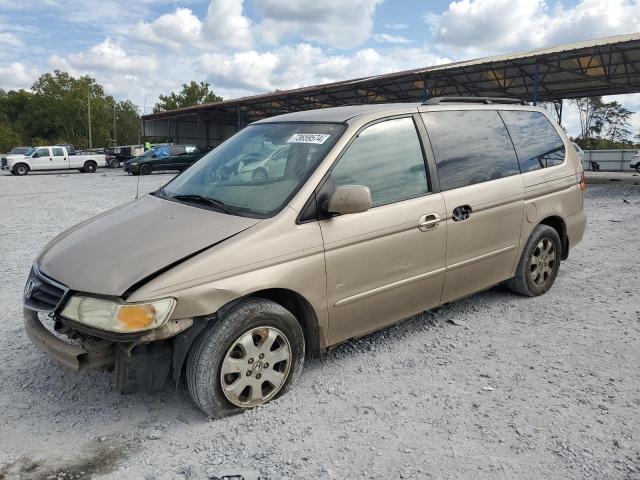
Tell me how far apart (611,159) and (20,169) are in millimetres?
33647

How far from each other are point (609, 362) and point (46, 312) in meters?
3.53

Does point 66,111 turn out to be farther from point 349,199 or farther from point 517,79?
point 349,199

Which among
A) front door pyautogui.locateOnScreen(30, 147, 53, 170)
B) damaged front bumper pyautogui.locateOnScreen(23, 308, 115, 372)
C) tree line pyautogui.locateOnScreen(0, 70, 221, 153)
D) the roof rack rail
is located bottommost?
damaged front bumper pyautogui.locateOnScreen(23, 308, 115, 372)

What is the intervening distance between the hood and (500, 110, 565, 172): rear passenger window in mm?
2686

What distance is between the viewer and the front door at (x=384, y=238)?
321cm

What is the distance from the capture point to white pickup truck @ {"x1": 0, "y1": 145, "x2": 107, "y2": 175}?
2828 cm

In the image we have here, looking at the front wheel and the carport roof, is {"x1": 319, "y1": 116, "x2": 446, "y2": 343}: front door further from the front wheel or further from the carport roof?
the front wheel

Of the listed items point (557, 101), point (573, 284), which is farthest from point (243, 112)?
point (573, 284)

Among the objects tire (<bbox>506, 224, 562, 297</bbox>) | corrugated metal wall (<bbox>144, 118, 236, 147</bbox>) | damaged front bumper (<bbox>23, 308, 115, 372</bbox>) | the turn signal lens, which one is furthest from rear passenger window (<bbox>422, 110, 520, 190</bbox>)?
corrugated metal wall (<bbox>144, 118, 236, 147</bbox>)

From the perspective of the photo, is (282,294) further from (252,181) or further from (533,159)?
(533,159)

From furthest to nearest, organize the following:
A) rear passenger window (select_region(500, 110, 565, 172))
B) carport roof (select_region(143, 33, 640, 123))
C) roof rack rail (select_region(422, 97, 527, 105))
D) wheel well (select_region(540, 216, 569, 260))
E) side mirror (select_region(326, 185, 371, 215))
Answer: carport roof (select_region(143, 33, 640, 123))
wheel well (select_region(540, 216, 569, 260))
rear passenger window (select_region(500, 110, 565, 172))
roof rack rail (select_region(422, 97, 527, 105))
side mirror (select_region(326, 185, 371, 215))

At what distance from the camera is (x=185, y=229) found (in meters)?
2.99

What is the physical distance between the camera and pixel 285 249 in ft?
9.71

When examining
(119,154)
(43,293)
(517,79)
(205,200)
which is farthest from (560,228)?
(119,154)
